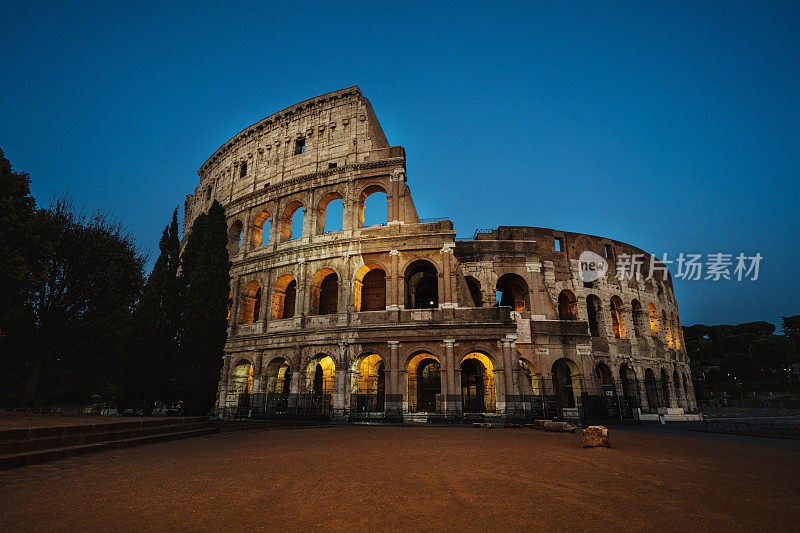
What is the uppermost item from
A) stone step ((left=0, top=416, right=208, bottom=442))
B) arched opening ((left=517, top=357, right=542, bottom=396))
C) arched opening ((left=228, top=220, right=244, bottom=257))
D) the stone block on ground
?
arched opening ((left=228, top=220, right=244, bottom=257))

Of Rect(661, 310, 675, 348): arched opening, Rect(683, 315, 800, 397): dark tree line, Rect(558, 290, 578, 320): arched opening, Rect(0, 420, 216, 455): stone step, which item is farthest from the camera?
Rect(683, 315, 800, 397): dark tree line

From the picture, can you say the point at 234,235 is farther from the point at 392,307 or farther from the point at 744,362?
the point at 744,362

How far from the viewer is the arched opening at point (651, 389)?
1046 inches

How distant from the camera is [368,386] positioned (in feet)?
67.7

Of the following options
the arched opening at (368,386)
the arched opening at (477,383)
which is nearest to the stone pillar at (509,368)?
the arched opening at (477,383)

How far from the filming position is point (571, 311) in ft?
84.2

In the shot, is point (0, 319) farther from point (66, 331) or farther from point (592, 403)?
point (592, 403)

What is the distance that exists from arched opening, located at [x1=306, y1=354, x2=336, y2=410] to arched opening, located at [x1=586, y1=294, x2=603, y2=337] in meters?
17.3

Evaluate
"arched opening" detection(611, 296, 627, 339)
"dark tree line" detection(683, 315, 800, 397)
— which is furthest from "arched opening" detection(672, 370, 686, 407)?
"dark tree line" detection(683, 315, 800, 397)

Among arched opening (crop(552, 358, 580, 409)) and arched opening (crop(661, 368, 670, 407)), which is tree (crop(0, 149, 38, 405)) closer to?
arched opening (crop(552, 358, 580, 409))

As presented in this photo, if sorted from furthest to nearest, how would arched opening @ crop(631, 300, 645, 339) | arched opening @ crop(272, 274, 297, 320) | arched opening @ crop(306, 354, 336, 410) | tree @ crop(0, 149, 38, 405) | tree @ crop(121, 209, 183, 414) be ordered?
arched opening @ crop(631, 300, 645, 339) → arched opening @ crop(272, 274, 297, 320) → arched opening @ crop(306, 354, 336, 410) → tree @ crop(121, 209, 183, 414) → tree @ crop(0, 149, 38, 405)

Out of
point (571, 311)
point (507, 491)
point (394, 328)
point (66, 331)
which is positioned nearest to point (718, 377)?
point (571, 311)

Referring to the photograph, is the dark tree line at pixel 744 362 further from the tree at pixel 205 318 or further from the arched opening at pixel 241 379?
the tree at pixel 205 318

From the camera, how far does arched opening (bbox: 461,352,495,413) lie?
20.1m
